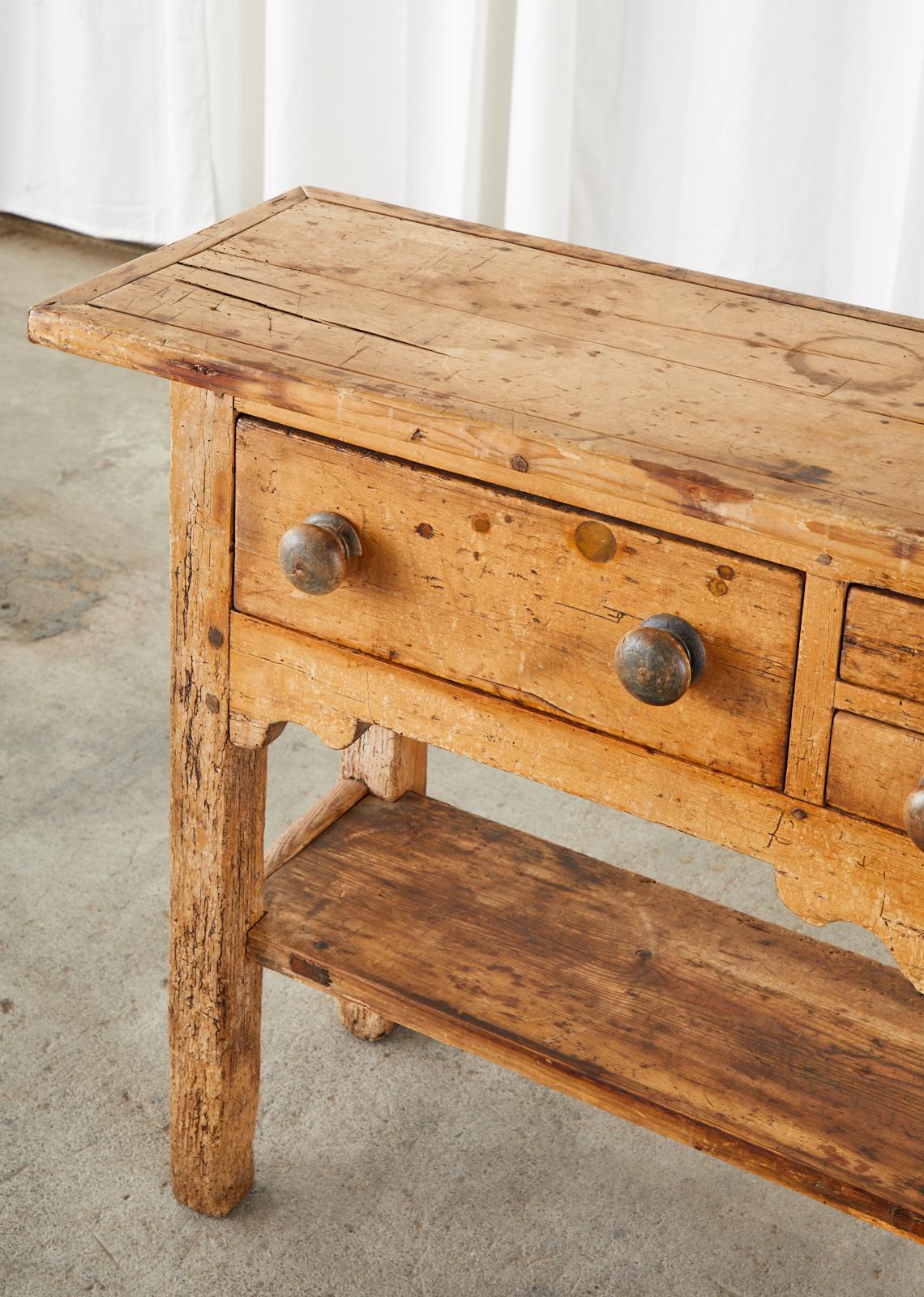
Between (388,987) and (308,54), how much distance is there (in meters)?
2.99

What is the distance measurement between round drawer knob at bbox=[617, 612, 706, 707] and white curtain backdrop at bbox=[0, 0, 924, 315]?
250 centimetres

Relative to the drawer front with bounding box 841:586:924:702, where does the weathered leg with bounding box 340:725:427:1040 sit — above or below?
below

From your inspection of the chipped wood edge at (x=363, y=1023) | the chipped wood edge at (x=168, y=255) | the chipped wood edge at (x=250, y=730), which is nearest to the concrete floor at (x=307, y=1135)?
the chipped wood edge at (x=363, y=1023)

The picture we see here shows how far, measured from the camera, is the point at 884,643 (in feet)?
3.83

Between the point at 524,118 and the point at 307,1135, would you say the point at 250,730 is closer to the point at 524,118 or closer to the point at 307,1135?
the point at 307,1135

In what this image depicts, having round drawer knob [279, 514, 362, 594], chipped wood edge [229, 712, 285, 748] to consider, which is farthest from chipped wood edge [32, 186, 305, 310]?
chipped wood edge [229, 712, 285, 748]

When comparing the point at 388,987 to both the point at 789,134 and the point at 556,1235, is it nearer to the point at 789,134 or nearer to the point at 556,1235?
the point at 556,1235

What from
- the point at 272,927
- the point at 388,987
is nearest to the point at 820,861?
the point at 388,987

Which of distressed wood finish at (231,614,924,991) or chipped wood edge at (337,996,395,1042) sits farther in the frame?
chipped wood edge at (337,996,395,1042)

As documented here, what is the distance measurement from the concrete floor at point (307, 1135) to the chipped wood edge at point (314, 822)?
36 cm

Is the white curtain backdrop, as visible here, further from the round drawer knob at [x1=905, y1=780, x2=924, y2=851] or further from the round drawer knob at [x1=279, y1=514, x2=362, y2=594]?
the round drawer knob at [x1=905, y1=780, x2=924, y2=851]

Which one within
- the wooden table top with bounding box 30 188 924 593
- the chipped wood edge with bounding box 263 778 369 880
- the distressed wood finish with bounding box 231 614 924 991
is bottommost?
the chipped wood edge with bounding box 263 778 369 880

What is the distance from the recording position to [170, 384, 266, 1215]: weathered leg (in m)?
1.42

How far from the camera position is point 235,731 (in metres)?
1.53
